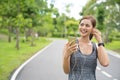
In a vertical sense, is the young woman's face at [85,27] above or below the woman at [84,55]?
above

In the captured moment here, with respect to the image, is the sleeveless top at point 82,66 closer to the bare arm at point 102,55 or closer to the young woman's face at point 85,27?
the bare arm at point 102,55

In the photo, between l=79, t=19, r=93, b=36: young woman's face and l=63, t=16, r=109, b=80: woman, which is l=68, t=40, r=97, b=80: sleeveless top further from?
l=79, t=19, r=93, b=36: young woman's face

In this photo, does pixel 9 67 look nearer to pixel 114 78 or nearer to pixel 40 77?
pixel 40 77

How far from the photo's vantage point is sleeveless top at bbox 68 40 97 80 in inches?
157

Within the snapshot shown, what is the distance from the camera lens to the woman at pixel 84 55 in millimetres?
3971

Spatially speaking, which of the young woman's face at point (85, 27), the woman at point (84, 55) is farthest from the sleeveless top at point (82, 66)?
the young woman's face at point (85, 27)

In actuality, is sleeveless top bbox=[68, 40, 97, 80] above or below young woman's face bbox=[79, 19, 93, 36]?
below

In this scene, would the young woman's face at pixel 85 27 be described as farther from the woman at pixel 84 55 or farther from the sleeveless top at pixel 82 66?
the sleeveless top at pixel 82 66

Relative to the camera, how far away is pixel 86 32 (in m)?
4.07

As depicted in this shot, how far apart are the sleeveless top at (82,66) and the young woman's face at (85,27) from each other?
0.71 feet

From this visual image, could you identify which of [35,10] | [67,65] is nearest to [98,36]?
[67,65]

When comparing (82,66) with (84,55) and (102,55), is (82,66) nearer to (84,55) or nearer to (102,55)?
(84,55)

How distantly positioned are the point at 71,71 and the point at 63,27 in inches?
4157

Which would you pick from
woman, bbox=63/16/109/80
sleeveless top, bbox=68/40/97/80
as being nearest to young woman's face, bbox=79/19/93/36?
woman, bbox=63/16/109/80
